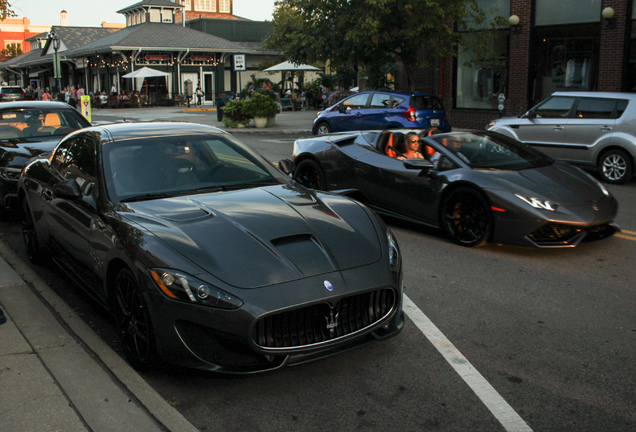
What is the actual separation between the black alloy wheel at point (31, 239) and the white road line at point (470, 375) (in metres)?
3.73

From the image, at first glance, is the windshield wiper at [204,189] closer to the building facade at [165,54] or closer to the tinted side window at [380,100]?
the tinted side window at [380,100]

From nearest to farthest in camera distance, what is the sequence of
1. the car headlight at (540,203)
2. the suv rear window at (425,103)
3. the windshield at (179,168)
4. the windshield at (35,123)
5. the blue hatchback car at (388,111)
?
the windshield at (179,168), the car headlight at (540,203), the windshield at (35,123), the blue hatchback car at (388,111), the suv rear window at (425,103)

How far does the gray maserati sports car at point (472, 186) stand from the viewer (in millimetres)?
6512

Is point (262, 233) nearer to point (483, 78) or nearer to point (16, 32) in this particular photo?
point (483, 78)

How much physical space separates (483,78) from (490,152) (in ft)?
57.2

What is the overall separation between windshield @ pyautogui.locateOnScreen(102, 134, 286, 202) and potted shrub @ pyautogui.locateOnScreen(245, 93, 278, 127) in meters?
19.9

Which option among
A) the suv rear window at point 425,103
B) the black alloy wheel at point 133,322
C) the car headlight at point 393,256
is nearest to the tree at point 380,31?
the suv rear window at point 425,103

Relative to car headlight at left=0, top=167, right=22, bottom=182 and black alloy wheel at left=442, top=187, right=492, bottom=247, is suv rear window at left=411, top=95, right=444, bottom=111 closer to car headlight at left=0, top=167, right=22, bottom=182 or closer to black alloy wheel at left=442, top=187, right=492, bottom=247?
black alloy wheel at left=442, top=187, right=492, bottom=247

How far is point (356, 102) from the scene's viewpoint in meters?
19.5

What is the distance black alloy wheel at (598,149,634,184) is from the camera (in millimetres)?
11845

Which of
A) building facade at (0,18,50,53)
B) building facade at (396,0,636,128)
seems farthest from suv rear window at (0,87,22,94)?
building facade at (0,18,50,53)

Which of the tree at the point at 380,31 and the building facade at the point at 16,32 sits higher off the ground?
the building facade at the point at 16,32

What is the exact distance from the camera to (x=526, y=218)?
646cm

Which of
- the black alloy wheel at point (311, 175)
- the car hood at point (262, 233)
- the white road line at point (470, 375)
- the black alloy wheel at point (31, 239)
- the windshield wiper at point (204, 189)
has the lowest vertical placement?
the white road line at point (470, 375)
